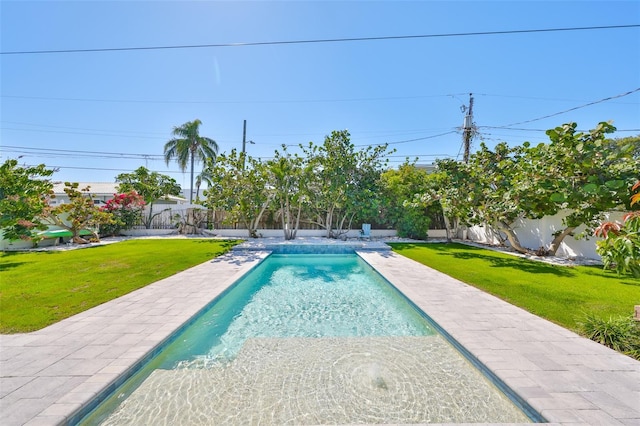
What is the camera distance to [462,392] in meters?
2.75

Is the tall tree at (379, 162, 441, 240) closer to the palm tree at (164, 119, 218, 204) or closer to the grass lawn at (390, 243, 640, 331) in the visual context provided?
the grass lawn at (390, 243, 640, 331)

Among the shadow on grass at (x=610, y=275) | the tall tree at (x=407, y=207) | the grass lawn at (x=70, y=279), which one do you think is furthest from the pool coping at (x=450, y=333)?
the tall tree at (x=407, y=207)

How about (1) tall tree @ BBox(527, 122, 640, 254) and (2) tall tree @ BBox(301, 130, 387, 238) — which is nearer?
(1) tall tree @ BBox(527, 122, 640, 254)

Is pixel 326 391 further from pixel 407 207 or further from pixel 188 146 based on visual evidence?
pixel 188 146

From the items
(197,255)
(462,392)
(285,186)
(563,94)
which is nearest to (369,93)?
(285,186)

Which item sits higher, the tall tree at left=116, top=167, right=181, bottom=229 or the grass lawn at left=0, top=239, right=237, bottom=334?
the tall tree at left=116, top=167, right=181, bottom=229

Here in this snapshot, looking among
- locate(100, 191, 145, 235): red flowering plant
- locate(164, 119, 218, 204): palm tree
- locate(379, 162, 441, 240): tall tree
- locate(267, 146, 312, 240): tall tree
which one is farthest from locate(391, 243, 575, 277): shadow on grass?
locate(164, 119, 218, 204): palm tree

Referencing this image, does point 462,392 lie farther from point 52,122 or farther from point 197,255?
point 52,122

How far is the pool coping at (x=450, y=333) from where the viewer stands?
2.22 m

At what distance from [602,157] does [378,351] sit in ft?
30.4

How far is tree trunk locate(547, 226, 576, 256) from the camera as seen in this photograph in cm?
940

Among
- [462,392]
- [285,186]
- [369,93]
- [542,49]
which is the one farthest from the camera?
[369,93]

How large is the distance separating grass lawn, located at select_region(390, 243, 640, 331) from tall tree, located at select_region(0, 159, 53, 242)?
51.1 feet

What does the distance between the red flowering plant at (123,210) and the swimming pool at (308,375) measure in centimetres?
1474
